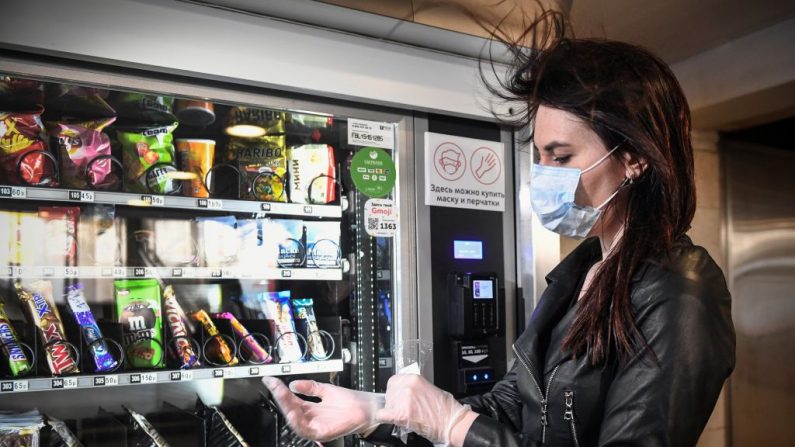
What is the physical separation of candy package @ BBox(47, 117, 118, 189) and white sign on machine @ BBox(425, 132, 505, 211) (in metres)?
1.04

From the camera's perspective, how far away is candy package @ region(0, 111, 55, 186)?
1.85 metres

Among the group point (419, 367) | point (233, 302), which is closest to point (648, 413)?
point (419, 367)

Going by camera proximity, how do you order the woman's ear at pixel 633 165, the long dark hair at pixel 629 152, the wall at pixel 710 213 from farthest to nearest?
1. the wall at pixel 710 213
2. the woman's ear at pixel 633 165
3. the long dark hair at pixel 629 152

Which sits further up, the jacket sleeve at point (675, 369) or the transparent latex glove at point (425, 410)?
the jacket sleeve at point (675, 369)

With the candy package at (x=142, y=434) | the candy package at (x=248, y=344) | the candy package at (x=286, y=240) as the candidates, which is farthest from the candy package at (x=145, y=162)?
the candy package at (x=142, y=434)

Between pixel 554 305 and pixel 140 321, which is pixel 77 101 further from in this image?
pixel 554 305

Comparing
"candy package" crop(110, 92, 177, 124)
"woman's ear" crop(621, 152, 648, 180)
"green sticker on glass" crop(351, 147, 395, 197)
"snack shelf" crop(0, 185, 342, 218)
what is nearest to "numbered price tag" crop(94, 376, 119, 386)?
"snack shelf" crop(0, 185, 342, 218)

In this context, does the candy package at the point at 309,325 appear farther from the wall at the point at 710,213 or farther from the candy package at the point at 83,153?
the wall at the point at 710,213

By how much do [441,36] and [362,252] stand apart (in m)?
0.76

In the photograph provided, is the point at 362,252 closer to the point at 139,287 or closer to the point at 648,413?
the point at 139,287

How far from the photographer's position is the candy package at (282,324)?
88.5 inches

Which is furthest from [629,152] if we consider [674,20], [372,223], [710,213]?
[710,213]

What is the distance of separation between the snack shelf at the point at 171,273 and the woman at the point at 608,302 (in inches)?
26.6

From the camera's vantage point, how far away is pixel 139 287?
212 centimetres
